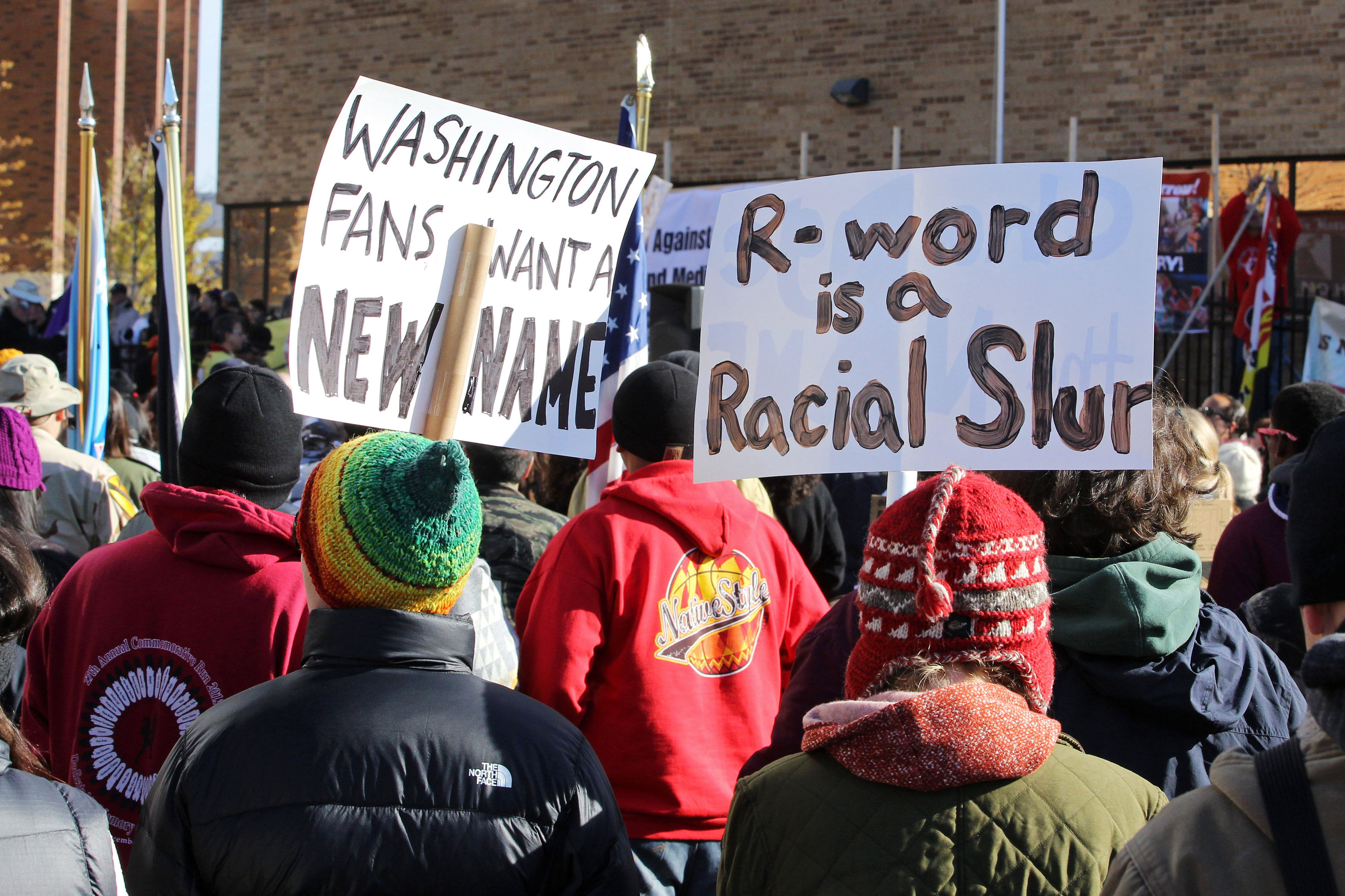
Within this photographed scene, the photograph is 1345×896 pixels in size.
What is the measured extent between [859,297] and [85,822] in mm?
1921

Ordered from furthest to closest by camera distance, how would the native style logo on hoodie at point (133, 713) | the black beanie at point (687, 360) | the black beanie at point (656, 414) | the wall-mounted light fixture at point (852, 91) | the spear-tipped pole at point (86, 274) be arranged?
1. the wall-mounted light fixture at point (852, 91)
2. the spear-tipped pole at point (86, 274)
3. the black beanie at point (687, 360)
4. the black beanie at point (656, 414)
5. the native style logo on hoodie at point (133, 713)

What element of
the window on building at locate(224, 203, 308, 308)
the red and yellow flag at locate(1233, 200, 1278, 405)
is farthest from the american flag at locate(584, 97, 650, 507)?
the window on building at locate(224, 203, 308, 308)

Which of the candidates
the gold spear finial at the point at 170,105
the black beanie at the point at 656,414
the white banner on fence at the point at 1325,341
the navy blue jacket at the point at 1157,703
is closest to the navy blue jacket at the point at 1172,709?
the navy blue jacket at the point at 1157,703

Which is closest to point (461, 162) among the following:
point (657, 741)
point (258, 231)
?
point (657, 741)

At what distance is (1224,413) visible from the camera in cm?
878

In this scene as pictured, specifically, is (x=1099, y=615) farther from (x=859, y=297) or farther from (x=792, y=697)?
(x=859, y=297)

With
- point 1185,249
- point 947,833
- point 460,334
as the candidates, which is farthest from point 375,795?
point 1185,249

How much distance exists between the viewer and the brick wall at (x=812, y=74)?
13141 mm

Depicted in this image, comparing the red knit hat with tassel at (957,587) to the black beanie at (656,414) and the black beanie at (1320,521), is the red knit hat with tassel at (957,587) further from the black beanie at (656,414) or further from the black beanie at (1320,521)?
the black beanie at (656,414)

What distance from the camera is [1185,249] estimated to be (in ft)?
43.0

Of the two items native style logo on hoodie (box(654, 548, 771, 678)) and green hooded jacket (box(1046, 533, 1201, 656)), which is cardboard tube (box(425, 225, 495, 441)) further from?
green hooded jacket (box(1046, 533, 1201, 656))

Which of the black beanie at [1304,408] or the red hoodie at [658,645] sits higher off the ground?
the black beanie at [1304,408]

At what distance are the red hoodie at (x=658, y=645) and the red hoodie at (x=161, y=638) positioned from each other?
606 mm

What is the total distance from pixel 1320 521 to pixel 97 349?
6.05 m
